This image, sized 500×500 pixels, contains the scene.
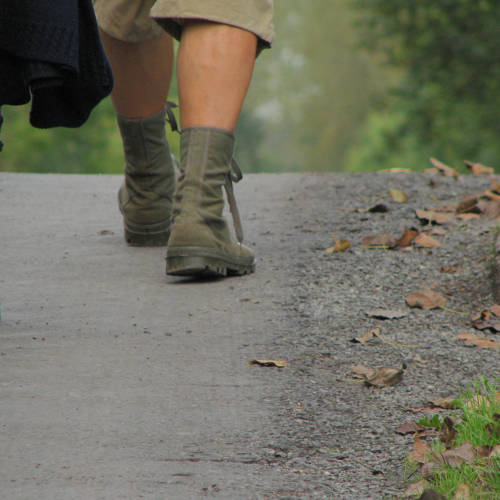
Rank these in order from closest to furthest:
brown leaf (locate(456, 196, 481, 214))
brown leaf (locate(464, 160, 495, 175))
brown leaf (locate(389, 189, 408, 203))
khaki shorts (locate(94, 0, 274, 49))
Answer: khaki shorts (locate(94, 0, 274, 49)), brown leaf (locate(456, 196, 481, 214)), brown leaf (locate(389, 189, 408, 203)), brown leaf (locate(464, 160, 495, 175))

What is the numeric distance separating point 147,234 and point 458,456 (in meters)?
2.18

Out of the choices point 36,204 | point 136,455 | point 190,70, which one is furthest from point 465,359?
point 36,204

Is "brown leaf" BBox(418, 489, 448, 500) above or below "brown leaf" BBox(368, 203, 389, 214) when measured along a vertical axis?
above

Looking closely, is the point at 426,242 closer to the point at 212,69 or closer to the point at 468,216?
the point at 468,216

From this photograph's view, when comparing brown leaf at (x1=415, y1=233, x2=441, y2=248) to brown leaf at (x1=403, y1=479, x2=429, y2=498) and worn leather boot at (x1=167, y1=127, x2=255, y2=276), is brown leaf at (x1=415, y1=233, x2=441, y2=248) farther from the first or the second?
brown leaf at (x1=403, y1=479, x2=429, y2=498)

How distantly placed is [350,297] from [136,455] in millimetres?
1254

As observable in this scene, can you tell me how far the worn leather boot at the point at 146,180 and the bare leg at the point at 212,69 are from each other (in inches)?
23.4

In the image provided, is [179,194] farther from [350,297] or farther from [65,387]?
[65,387]

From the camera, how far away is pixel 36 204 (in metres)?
4.48

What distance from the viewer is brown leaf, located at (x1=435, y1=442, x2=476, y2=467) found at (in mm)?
1496

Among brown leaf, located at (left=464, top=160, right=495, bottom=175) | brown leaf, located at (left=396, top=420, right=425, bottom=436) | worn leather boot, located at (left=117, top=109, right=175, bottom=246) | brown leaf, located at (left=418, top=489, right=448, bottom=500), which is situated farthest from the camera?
brown leaf, located at (left=464, top=160, right=495, bottom=175)

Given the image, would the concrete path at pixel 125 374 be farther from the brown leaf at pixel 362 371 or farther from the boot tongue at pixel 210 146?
the boot tongue at pixel 210 146

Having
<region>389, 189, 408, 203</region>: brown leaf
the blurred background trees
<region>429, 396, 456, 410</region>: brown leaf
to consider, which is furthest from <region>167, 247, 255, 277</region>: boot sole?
the blurred background trees

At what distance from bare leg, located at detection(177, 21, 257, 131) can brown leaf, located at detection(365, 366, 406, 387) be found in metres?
1.16
